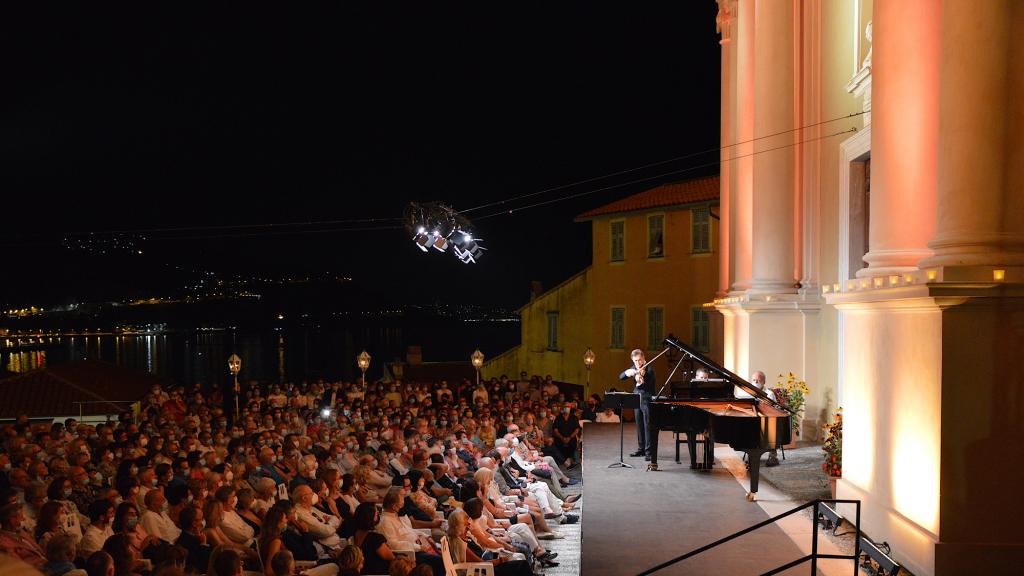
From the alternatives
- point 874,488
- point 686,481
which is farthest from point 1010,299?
point 686,481

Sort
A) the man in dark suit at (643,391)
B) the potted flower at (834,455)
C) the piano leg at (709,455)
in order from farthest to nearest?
the man in dark suit at (643,391), the piano leg at (709,455), the potted flower at (834,455)

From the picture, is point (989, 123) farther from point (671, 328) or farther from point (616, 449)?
point (671, 328)

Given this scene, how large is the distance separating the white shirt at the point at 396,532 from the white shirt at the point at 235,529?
4.27 ft

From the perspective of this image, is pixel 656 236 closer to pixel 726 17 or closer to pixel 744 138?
pixel 726 17

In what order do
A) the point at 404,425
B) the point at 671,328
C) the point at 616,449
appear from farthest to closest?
1. the point at 671,328
2. the point at 404,425
3. the point at 616,449

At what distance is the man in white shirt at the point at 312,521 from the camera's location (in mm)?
8438

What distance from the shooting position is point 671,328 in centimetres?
3117

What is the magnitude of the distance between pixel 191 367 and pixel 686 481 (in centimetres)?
10357

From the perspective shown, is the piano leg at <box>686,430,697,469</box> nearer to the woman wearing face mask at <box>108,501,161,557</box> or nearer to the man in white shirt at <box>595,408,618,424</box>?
the man in white shirt at <box>595,408,618,424</box>

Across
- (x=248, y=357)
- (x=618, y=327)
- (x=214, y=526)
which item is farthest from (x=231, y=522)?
(x=248, y=357)

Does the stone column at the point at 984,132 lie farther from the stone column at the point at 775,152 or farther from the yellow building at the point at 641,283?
the yellow building at the point at 641,283

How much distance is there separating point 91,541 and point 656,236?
26.2 m

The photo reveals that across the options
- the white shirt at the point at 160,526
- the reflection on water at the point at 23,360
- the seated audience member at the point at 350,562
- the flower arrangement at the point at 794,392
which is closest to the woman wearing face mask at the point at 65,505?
the white shirt at the point at 160,526

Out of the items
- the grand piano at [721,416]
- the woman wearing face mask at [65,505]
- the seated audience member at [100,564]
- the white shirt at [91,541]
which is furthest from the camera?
the grand piano at [721,416]
